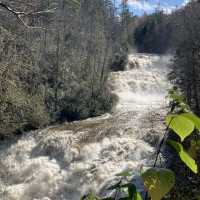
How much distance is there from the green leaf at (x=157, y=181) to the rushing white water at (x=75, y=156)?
1080 cm

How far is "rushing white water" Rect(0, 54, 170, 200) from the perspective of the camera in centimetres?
1338

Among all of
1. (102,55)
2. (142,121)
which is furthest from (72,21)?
(142,121)

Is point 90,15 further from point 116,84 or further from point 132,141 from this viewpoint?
point 132,141

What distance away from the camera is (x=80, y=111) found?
22609 millimetres

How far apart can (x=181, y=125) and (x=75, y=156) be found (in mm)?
14563

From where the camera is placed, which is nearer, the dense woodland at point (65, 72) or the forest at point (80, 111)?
the forest at point (80, 111)

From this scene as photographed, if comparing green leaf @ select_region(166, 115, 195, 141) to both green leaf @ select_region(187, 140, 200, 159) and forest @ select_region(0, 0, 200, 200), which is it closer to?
forest @ select_region(0, 0, 200, 200)

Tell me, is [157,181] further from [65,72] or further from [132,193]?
[65,72]

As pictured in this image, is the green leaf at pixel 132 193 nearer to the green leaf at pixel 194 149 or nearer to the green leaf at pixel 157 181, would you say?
the green leaf at pixel 157 181

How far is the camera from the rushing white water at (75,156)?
43.9ft

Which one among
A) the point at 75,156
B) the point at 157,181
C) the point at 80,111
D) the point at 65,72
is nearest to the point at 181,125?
the point at 157,181

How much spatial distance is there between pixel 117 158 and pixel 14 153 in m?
3.94

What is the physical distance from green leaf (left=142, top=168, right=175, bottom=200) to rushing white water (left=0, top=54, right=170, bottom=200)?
10800 millimetres

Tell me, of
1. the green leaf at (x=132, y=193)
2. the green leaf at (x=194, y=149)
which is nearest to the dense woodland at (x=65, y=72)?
the green leaf at (x=194, y=149)
